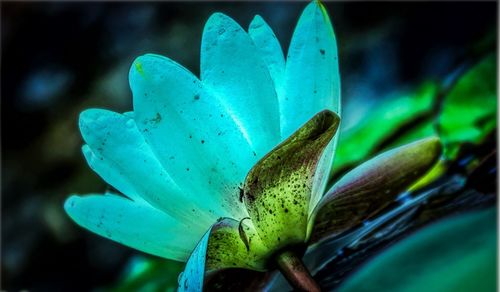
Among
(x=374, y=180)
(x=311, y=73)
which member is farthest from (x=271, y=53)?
(x=374, y=180)

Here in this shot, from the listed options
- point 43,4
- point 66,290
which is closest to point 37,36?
point 43,4

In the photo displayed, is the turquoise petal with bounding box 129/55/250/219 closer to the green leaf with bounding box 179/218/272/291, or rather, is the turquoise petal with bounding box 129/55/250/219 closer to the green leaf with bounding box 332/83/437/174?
the green leaf with bounding box 179/218/272/291

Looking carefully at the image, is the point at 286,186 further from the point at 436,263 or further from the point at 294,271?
the point at 436,263

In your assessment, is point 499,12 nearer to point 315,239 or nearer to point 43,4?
point 315,239

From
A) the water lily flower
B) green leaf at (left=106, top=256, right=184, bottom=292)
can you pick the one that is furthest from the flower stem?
green leaf at (left=106, top=256, right=184, bottom=292)

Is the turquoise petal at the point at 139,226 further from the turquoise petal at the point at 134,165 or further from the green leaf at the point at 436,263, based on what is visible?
the green leaf at the point at 436,263
